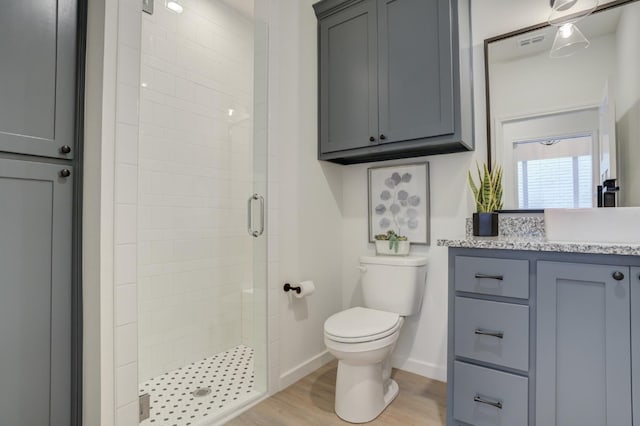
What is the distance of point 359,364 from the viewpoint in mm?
1680

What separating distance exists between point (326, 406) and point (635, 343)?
55.3 inches

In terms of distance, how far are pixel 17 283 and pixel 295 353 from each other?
1.47m

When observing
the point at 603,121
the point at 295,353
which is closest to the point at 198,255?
the point at 295,353

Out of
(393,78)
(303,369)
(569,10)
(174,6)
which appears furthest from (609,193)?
(174,6)

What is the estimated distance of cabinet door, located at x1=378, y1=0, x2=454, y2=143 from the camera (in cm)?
178

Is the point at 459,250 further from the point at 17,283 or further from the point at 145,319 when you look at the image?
the point at 145,319

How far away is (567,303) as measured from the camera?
126 cm

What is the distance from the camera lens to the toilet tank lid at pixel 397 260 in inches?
79.0

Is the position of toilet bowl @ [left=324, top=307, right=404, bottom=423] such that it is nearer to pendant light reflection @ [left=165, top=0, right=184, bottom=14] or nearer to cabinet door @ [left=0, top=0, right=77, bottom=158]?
cabinet door @ [left=0, top=0, right=77, bottom=158]

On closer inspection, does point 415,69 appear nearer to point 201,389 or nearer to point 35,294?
point 35,294

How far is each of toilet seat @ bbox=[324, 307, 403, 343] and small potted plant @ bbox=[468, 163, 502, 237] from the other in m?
0.66

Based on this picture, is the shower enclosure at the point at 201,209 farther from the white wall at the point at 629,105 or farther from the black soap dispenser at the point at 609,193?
the white wall at the point at 629,105

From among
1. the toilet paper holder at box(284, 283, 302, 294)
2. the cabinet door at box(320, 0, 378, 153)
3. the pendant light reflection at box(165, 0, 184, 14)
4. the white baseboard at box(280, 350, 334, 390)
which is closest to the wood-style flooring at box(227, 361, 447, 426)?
the white baseboard at box(280, 350, 334, 390)

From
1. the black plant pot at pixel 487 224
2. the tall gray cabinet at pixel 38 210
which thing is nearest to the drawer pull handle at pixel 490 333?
the black plant pot at pixel 487 224
